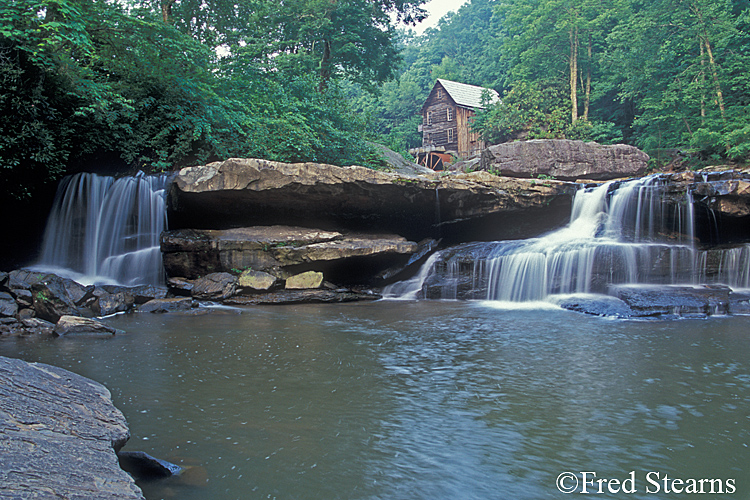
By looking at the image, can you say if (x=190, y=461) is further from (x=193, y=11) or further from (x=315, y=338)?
(x=193, y=11)

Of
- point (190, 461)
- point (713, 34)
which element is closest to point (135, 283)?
point (190, 461)

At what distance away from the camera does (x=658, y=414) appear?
3.67m

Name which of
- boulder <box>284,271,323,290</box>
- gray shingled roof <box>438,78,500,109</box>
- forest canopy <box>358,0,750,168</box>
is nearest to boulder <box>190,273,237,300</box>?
boulder <box>284,271,323,290</box>

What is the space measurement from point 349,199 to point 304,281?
96.7 inches

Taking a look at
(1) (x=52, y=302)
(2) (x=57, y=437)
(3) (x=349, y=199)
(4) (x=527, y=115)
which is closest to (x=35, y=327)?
(1) (x=52, y=302)

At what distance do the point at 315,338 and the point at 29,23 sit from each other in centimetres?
898

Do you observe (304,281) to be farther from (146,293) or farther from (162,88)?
(162,88)

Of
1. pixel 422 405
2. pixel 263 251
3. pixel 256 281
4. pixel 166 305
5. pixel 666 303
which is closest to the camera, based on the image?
pixel 422 405

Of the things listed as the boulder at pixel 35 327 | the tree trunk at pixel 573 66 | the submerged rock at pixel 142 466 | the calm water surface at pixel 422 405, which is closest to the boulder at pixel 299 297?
the calm water surface at pixel 422 405

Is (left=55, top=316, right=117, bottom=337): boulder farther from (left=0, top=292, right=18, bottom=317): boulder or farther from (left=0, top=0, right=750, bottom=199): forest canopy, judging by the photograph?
(left=0, top=0, right=750, bottom=199): forest canopy

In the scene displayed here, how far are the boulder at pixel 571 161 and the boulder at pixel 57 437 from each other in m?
18.2

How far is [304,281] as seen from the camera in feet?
37.0

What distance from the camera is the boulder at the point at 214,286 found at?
10.4 metres

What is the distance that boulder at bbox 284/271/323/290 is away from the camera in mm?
11219
